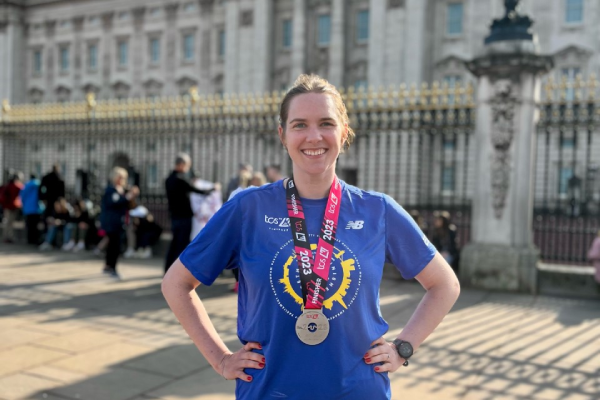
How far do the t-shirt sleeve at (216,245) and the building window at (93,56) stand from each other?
47.9 meters

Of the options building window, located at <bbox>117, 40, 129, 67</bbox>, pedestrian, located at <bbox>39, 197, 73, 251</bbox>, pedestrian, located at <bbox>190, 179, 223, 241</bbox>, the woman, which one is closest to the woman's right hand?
the woman

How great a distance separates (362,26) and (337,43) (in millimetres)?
1977

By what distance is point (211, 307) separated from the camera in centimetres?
691

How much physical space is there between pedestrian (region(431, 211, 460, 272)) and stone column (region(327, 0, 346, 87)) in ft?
88.7

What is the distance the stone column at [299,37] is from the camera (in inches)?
1444

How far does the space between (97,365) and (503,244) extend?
19.4 feet

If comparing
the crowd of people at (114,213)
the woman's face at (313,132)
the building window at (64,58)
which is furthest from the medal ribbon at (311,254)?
the building window at (64,58)

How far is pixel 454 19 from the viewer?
111 ft

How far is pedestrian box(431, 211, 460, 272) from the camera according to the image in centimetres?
930

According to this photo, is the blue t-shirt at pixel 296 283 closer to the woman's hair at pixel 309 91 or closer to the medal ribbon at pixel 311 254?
the medal ribbon at pixel 311 254

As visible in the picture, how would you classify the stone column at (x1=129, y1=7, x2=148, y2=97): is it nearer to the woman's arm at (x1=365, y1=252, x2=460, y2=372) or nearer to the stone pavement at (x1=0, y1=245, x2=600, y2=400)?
the stone pavement at (x1=0, y1=245, x2=600, y2=400)

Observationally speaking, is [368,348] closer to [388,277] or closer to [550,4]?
[388,277]

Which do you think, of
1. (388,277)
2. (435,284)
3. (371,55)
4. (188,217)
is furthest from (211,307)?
(371,55)

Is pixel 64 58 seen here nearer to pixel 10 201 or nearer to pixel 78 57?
pixel 78 57
